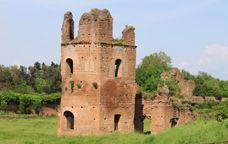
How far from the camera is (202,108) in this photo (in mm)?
33688

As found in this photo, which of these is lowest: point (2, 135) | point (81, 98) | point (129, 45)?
point (2, 135)

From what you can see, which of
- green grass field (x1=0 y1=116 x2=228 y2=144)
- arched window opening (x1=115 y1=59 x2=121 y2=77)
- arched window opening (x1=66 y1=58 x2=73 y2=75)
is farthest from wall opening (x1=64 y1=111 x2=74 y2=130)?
arched window opening (x1=115 y1=59 x2=121 y2=77)

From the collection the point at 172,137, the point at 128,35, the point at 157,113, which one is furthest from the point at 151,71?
the point at 172,137

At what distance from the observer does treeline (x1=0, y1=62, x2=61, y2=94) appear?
8050 centimetres

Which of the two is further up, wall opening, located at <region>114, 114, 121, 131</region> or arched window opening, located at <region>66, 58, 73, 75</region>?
arched window opening, located at <region>66, 58, 73, 75</region>

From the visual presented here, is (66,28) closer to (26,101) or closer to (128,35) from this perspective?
(128,35)

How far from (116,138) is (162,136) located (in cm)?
269

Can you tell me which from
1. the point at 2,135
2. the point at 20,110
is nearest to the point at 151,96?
the point at 2,135

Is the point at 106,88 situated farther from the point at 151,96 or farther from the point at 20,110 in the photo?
the point at 20,110

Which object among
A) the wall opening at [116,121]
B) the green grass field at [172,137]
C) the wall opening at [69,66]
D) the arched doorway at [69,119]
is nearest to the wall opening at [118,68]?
the wall opening at [116,121]

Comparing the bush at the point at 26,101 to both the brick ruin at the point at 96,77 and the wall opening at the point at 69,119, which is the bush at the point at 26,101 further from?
the brick ruin at the point at 96,77

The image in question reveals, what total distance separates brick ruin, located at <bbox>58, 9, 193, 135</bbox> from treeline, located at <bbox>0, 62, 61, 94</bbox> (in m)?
49.4

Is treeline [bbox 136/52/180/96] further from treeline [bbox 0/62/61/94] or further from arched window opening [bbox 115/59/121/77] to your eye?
treeline [bbox 0/62/61/94]

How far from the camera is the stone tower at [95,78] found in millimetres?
28125
